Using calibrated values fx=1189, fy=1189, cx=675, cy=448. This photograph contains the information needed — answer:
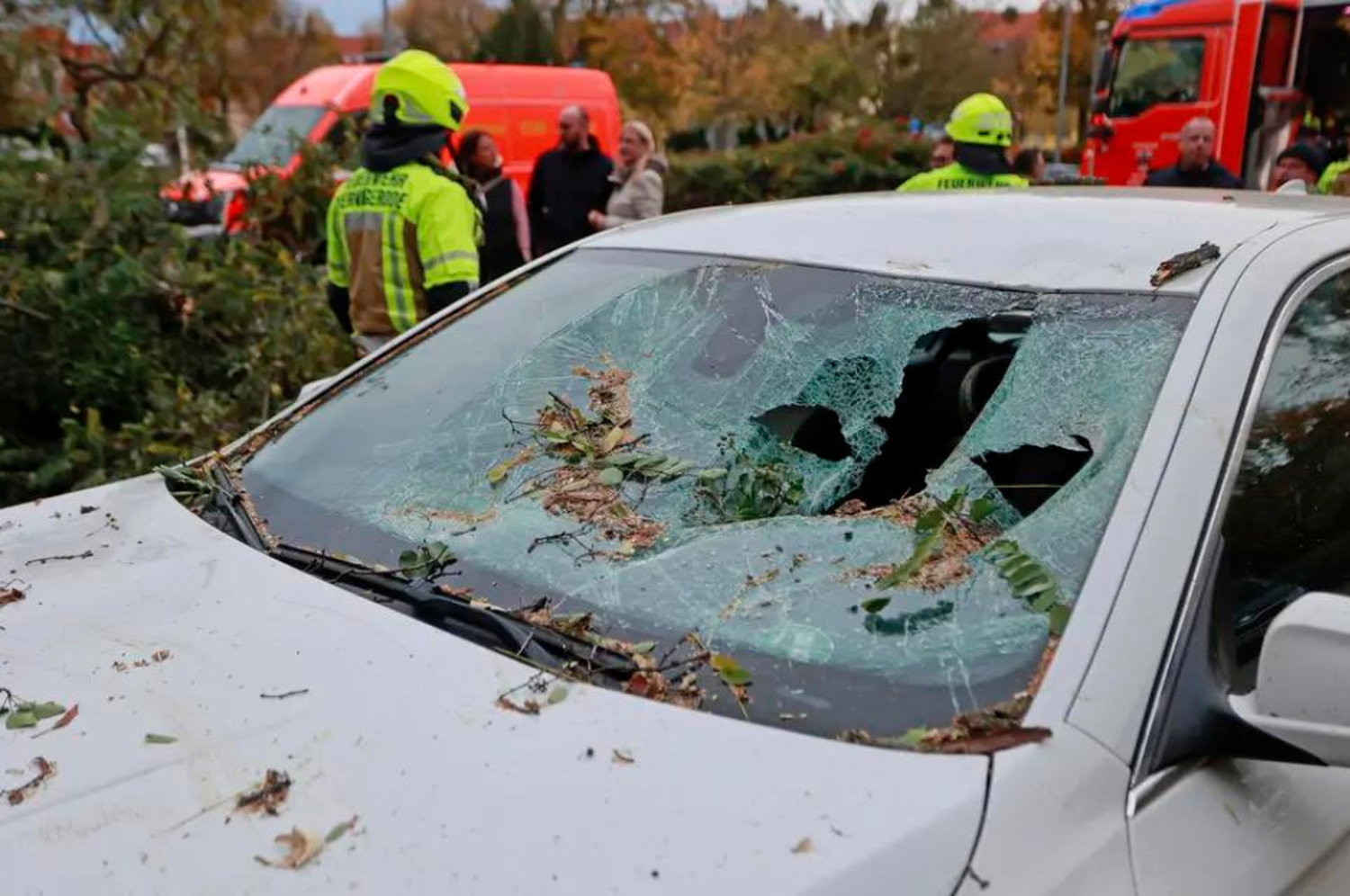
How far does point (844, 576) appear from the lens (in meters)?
1.71

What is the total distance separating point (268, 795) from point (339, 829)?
0.40 feet

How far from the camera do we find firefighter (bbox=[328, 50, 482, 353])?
408 cm

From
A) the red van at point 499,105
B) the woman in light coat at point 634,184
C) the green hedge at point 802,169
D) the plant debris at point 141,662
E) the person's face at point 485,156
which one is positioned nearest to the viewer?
the plant debris at point 141,662

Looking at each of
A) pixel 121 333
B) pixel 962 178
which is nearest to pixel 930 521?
pixel 121 333

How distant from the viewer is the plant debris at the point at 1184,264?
180cm

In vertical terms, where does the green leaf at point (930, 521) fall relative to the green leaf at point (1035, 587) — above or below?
below

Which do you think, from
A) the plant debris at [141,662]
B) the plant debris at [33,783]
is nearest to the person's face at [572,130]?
the plant debris at [141,662]

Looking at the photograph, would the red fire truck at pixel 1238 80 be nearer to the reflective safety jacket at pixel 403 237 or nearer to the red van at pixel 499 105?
the red van at pixel 499 105

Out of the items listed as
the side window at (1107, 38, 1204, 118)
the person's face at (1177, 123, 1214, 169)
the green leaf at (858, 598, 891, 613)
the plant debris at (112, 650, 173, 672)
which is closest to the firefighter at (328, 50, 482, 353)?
the plant debris at (112, 650, 173, 672)

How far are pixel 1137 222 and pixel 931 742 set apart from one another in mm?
1131

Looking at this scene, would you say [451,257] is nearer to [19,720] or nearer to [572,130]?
[19,720]

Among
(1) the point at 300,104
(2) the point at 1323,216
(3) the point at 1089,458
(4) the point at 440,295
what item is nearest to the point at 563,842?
(3) the point at 1089,458

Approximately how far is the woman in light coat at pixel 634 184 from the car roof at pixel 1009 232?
15.3 feet

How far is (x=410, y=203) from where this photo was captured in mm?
4086
